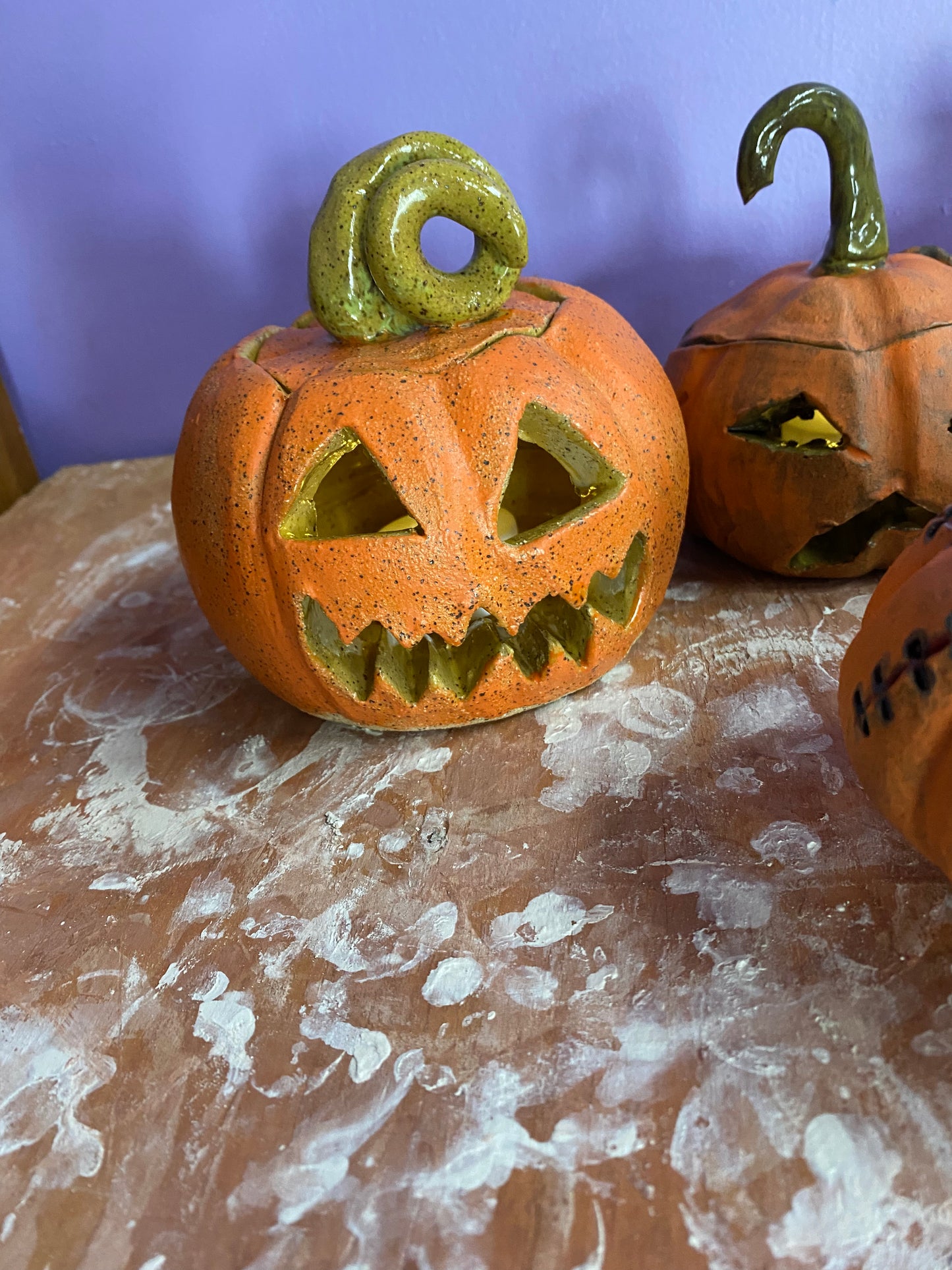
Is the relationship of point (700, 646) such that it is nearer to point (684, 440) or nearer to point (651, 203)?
point (684, 440)

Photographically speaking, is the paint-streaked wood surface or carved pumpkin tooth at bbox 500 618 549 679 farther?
carved pumpkin tooth at bbox 500 618 549 679

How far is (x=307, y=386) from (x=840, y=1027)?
66 centimetres

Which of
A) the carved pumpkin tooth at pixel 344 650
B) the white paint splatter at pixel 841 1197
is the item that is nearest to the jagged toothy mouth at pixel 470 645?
the carved pumpkin tooth at pixel 344 650

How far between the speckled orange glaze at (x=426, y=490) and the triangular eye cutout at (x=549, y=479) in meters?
0.01

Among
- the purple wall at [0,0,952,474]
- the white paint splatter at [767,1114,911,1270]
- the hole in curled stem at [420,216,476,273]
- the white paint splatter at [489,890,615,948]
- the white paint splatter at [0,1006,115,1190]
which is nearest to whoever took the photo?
the white paint splatter at [767,1114,911,1270]

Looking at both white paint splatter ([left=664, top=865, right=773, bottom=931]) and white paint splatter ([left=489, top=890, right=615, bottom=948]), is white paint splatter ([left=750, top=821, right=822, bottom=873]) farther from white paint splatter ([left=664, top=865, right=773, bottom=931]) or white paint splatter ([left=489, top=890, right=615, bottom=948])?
white paint splatter ([left=489, top=890, right=615, bottom=948])

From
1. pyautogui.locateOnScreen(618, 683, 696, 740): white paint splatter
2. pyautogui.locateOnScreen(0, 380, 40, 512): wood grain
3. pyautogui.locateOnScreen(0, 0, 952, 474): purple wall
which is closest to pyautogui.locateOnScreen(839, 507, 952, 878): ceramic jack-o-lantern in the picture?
pyautogui.locateOnScreen(618, 683, 696, 740): white paint splatter

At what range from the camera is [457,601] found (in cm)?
82

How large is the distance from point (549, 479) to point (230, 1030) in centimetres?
67

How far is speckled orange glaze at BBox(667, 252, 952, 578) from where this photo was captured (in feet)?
3.14

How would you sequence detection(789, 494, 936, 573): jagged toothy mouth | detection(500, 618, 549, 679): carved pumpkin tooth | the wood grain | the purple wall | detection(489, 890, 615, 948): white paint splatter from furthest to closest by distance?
the wood grain < the purple wall < detection(789, 494, 936, 573): jagged toothy mouth < detection(500, 618, 549, 679): carved pumpkin tooth < detection(489, 890, 615, 948): white paint splatter

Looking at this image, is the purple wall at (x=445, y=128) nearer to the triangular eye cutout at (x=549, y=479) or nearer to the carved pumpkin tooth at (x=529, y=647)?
the triangular eye cutout at (x=549, y=479)

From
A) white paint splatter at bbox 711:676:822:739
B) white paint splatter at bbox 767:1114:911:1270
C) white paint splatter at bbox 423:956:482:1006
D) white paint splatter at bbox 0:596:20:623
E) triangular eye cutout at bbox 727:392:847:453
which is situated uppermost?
triangular eye cutout at bbox 727:392:847:453

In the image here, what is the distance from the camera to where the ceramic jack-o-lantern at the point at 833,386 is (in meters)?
0.96
